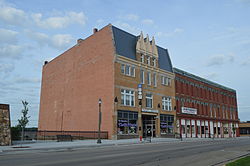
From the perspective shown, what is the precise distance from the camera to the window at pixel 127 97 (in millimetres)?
35656

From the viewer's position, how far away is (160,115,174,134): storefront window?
136 feet

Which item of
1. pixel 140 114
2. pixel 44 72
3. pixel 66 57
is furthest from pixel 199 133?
pixel 44 72

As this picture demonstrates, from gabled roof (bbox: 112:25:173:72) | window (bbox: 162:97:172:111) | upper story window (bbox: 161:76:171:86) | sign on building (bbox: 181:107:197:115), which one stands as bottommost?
sign on building (bbox: 181:107:197:115)

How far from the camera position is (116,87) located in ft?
114

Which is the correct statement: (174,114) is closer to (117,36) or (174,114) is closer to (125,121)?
(125,121)

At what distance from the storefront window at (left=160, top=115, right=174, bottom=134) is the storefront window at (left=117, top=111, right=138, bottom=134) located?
6723 mm

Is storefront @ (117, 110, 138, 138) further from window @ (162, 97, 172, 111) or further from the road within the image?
the road

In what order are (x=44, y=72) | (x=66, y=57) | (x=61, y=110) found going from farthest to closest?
(x=44, y=72), (x=66, y=57), (x=61, y=110)

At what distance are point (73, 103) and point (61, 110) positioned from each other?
16.1 feet

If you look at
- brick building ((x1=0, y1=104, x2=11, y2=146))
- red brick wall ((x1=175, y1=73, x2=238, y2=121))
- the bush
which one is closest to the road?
brick building ((x1=0, y1=104, x2=11, y2=146))

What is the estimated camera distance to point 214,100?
198 ft

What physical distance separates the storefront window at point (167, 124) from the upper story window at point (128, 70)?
963 centimetres

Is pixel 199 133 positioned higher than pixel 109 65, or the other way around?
pixel 109 65

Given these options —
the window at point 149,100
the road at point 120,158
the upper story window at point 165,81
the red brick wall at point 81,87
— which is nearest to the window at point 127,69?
the red brick wall at point 81,87
